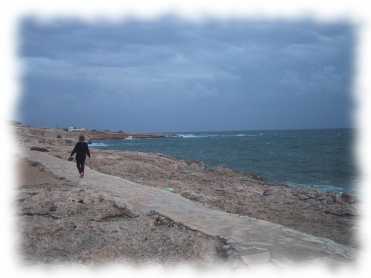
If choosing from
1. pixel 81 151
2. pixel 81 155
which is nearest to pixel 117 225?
pixel 81 155

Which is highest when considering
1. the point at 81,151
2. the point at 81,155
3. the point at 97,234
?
the point at 81,151

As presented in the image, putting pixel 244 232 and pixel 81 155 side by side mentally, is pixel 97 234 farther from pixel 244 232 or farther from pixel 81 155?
pixel 81 155

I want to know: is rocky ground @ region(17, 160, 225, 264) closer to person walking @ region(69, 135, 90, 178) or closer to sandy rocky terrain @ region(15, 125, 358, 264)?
sandy rocky terrain @ region(15, 125, 358, 264)

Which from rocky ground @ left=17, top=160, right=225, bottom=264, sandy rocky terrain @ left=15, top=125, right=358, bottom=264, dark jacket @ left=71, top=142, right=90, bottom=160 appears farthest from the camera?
dark jacket @ left=71, top=142, right=90, bottom=160

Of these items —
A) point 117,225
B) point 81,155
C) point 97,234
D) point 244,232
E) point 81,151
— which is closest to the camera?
point 97,234

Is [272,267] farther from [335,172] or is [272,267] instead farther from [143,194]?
[335,172]

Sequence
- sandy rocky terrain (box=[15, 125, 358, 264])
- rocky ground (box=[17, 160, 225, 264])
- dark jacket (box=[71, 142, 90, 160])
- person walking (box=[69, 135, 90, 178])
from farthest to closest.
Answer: dark jacket (box=[71, 142, 90, 160]) < person walking (box=[69, 135, 90, 178]) < sandy rocky terrain (box=[15, 125, 358, 264]) < rocky ground (box=[17, 160, 225, 264])

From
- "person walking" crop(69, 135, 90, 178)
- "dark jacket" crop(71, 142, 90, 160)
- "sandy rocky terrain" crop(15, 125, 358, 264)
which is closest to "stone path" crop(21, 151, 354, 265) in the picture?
"sandy rocky terrain" crop(15, 125, 358, 264)

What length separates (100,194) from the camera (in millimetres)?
9117

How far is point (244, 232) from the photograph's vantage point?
23.5ft

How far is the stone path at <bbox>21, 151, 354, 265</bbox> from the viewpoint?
603cm

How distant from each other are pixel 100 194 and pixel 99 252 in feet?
10.4

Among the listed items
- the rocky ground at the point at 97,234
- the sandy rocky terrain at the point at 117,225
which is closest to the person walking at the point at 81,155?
the sandy rocky terrain at the point at 117,225

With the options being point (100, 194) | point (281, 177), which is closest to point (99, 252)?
point (100, 194)
